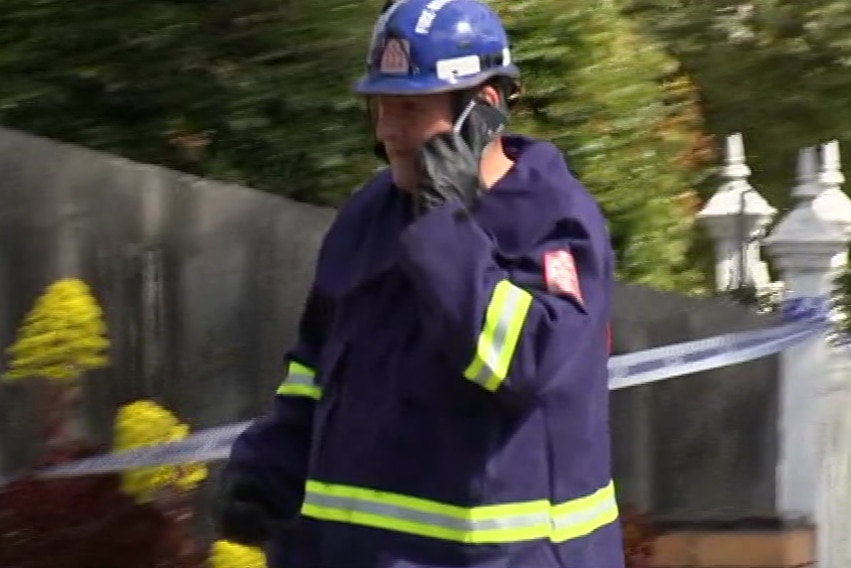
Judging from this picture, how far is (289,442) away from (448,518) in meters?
0.52

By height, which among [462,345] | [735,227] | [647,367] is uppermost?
[462,345]

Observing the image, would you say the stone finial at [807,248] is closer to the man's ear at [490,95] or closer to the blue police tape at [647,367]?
the blue police tape at [647,367]

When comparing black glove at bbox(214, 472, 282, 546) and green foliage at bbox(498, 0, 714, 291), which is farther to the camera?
green foliage at bbox(498, 0, 714, 291)

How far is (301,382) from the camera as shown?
3.22m

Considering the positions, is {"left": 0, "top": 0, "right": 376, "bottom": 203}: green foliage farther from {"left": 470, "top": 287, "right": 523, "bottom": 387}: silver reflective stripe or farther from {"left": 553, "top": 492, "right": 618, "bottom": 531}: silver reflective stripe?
{"left": 470, "top": 287, "right": 523, "bottom": 387}: silver reflective stripe

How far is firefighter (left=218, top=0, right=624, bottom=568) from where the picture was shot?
108 inches

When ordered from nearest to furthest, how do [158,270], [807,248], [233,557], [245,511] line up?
[245,511] < [233,557] < [158,270] < [807,248]

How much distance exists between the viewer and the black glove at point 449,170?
2775 millimetres

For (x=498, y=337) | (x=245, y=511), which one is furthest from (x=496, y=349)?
(x=245, y=511)

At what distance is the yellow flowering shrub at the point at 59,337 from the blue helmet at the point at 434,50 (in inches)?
51.8

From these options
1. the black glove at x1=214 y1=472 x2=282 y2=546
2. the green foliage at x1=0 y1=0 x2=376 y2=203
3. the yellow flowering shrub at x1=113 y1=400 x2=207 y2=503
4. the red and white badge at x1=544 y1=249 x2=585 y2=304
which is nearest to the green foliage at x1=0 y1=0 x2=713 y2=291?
the green foliage at x1=0 y1=0 x2=376 y2=203

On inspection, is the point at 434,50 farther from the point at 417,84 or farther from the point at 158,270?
the point at 158,270

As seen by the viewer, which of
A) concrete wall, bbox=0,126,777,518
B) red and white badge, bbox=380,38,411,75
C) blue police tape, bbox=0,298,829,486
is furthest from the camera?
concrete wall, bbox=0,126,777,518

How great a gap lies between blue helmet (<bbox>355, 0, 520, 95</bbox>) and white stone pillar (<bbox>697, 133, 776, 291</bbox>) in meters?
4.82
